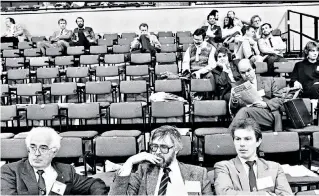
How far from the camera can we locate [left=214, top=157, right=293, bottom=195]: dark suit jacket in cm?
204

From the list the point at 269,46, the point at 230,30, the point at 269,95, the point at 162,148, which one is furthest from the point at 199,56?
the point at 162,148

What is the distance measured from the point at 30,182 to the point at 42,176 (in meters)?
0.07

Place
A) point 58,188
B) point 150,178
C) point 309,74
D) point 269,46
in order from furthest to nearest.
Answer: point 269,46
point 309,74
point 150,178
point 58,188

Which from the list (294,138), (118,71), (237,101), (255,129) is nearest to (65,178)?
(255,129)

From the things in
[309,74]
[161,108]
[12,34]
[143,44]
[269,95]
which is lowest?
[161,108]

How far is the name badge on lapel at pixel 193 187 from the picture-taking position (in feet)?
6.36

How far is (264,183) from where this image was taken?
6.79 feet

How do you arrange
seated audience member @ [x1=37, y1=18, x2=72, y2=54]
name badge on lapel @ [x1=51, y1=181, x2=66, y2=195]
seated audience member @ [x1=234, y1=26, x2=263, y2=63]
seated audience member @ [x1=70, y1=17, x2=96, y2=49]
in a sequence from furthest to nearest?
seated audience member @ [x1=70, y1=17, x2=96, y2=49] < seated audience member @ [x1=37, y1=18, x2=72, y2=54] < seated audience member @ [x1=234, y1=26, x2=263, y2=63] < name badge on lapel @ [x1=51, y1=181, x2=66, y2=195]

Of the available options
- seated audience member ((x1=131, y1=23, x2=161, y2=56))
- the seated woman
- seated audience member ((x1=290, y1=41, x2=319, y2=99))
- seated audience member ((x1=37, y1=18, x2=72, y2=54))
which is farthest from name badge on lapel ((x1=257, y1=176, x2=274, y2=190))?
seated audience member ((x1=37, y1=18, x2=72, y2=54))

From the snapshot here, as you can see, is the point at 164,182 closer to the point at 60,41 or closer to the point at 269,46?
the point at 269,46

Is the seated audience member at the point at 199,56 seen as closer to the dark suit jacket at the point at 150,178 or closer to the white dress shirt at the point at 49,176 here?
the dark suit jacket at the point at 150,178

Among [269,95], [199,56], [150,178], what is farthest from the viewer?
[199,56]

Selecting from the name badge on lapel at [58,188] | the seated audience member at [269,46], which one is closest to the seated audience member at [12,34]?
the seated audience member at [269,46]

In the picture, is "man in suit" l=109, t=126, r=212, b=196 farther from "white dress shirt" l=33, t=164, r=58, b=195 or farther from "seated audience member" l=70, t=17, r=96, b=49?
"seated audience member" l=70, t=17, r=96, b=49
